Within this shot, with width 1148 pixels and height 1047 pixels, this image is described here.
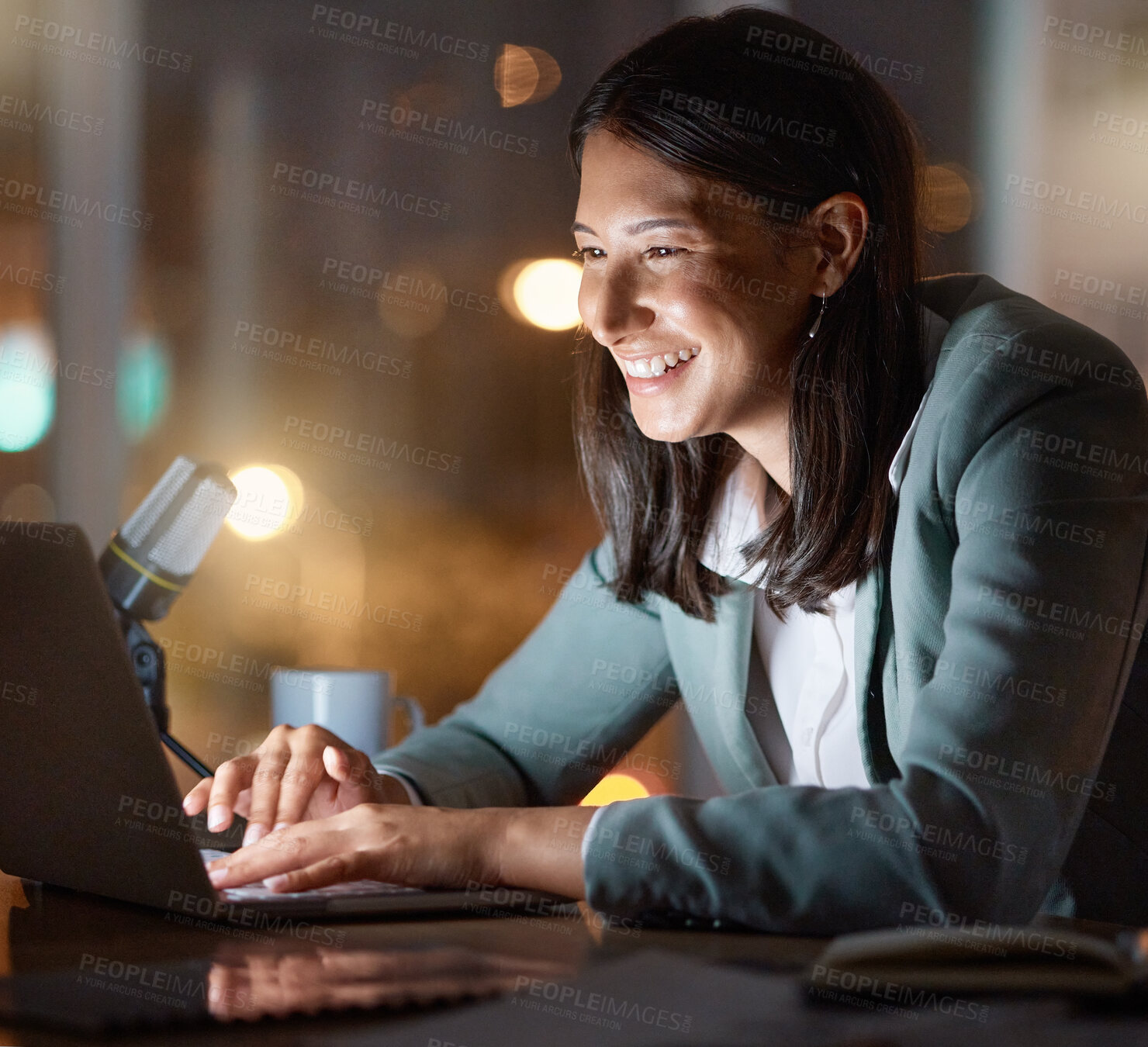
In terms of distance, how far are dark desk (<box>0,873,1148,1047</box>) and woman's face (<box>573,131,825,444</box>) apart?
645 mm

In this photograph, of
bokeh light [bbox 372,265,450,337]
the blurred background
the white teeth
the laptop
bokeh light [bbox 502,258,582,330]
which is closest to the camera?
the laptop

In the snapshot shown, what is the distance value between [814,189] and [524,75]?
1888 millimetres

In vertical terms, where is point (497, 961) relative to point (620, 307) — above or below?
below

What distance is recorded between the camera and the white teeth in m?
1.30

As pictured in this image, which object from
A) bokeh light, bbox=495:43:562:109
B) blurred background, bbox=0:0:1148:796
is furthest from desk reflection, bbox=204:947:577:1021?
bokeh light, bbox=495:43:562:109

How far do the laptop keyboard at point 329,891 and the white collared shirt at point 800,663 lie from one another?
1.68 ft

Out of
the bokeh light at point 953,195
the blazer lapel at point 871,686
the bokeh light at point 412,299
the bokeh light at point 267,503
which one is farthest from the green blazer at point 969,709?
the bokeh light at point 412,299

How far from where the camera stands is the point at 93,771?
774mm

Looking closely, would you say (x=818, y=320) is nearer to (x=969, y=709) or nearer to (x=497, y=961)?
(x=969, y=709)

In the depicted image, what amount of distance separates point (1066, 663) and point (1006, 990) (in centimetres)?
42

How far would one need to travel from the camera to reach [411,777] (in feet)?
3.95

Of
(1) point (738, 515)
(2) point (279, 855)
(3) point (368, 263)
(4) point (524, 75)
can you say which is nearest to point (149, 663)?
(2) point (279, 855)

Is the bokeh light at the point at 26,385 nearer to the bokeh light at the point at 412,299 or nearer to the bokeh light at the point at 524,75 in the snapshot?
the bokeh light at the point at 412,299

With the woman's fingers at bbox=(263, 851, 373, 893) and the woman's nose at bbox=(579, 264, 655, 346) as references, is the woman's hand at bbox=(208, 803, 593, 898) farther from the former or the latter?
the woman's nose at bbox=(579, 264, 655, 346)
